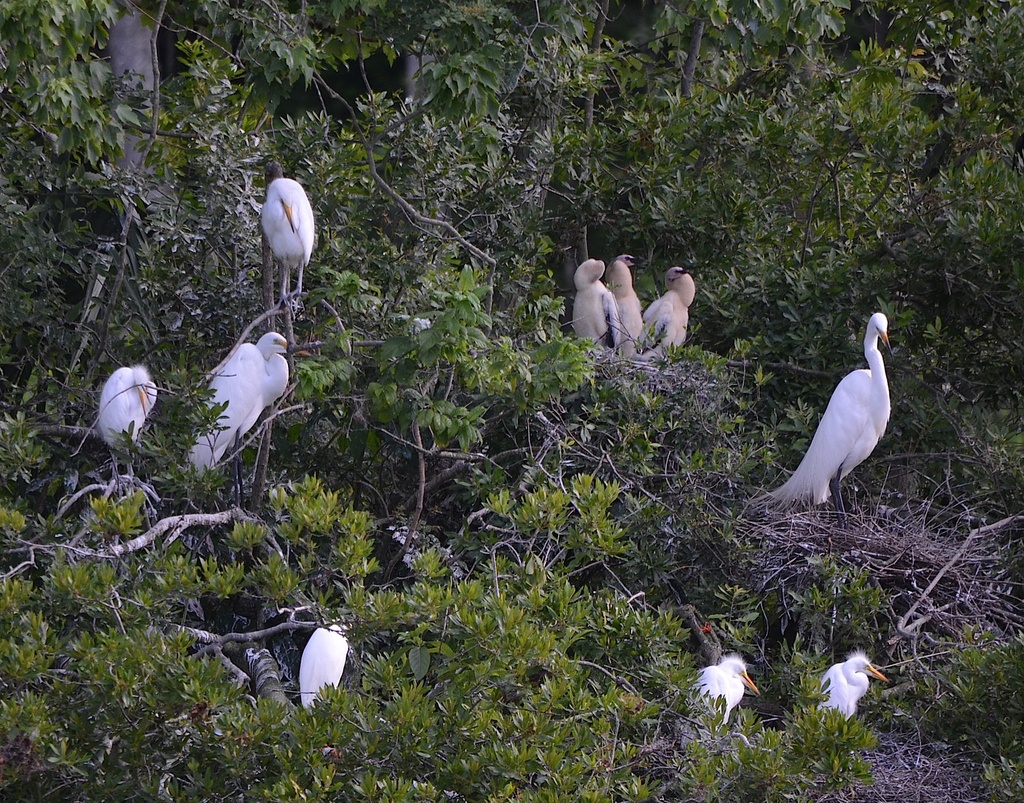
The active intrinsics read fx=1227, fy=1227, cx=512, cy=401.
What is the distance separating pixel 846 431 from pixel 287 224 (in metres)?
2.13

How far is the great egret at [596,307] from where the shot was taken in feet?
20.3

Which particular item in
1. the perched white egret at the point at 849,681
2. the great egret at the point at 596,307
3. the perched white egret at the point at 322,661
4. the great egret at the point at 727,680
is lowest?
the great egret at the point at 596,307

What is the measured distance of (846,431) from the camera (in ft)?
14.7

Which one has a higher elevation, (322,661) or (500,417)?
(500,417)

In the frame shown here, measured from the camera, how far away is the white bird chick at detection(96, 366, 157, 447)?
3754 millimetres

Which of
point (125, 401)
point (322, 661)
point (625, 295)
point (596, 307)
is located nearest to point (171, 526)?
point (322, 661)

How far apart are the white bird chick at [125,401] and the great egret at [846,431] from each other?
2218mm

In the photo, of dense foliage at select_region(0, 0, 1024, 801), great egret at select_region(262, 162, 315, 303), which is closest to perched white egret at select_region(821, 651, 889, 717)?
dense foliage at select_region(0, 0, 1024, 801)

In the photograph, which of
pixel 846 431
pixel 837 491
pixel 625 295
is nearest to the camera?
pixel 846 431

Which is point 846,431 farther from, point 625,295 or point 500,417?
point 625,295

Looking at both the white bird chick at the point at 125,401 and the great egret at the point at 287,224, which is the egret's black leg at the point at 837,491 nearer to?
the great egret at the point at 287,224

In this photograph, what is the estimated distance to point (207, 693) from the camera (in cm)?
259

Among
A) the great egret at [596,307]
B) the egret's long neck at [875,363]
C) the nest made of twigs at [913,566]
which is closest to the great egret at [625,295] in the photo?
the great egret at [596,307]

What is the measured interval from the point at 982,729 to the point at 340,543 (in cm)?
187
